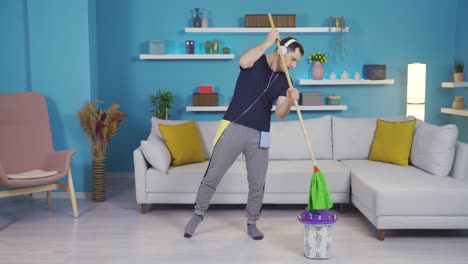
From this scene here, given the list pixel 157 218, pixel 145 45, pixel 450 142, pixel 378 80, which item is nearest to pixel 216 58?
pixel 145 45

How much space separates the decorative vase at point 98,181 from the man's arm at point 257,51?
2224 millimetres

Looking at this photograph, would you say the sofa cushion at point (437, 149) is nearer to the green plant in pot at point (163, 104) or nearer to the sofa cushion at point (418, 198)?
the sofa cushion at point (418, 198)

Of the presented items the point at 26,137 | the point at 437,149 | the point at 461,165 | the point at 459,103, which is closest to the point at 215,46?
the point at 26,137

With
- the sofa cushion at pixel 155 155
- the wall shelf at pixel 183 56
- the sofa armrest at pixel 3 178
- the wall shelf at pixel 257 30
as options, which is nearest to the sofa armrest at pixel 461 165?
the wall shelf at pixel 257 30

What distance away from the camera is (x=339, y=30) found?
643cm

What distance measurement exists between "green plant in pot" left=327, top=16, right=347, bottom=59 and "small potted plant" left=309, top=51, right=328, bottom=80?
20cm

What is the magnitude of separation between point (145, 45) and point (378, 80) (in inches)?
102

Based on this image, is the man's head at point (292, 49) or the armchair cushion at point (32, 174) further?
the armchair cushion at point (32, 174)

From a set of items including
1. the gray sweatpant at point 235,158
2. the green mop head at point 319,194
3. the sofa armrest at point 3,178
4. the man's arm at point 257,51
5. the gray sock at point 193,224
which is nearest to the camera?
the green mop head at point 319,194

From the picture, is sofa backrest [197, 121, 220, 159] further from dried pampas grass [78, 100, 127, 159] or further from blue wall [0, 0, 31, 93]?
blue wall [0, 0, 31, 93]

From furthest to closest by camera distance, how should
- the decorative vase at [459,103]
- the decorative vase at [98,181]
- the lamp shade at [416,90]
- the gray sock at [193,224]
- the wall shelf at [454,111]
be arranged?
the lamp shade at [416,90] → the decorative vase at [459,103] → the wall shelf at [454,111] → the decorative vase at [98,181] → the gray sock at [193,224]

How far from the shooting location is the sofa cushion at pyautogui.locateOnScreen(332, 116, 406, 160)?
18.4ft

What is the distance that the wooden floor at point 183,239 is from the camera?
A: 389cm

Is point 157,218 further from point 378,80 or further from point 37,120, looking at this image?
point 378,80
